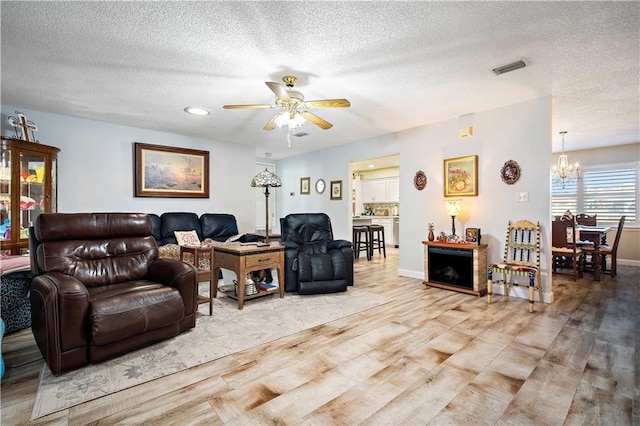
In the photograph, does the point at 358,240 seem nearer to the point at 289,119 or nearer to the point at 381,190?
the point at 381,190

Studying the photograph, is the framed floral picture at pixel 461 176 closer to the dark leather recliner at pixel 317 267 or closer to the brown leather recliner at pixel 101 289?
the dark leather recliner at pixel 317 267

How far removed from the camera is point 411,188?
498 centimetres

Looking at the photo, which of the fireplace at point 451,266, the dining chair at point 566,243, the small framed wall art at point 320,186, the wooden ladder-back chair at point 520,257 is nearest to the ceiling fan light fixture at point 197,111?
the small framed wall art at point 320,186

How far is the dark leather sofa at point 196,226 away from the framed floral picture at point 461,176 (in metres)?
3.10

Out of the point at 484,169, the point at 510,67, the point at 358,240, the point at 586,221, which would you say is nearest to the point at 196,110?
the point at 510,67

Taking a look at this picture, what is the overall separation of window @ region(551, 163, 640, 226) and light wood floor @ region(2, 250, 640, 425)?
4.33 metres

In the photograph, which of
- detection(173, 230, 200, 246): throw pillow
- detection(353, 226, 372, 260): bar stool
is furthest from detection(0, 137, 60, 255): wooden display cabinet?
detection(353, 226, 372, 260): bar stool

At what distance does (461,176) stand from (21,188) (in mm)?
5555

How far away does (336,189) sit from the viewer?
21.1ft

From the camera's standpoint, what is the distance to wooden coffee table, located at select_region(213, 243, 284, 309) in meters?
3.29

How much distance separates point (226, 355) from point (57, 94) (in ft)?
11.8

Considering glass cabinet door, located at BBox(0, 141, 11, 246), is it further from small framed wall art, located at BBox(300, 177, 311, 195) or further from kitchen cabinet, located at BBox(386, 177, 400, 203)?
kitchen cabinet, located at BBox(386, 177, 400, 203)

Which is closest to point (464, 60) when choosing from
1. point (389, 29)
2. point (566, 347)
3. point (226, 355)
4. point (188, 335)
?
point (389, 29)

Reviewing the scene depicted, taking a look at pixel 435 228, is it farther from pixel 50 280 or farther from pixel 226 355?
pixel 50 280
